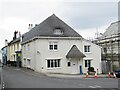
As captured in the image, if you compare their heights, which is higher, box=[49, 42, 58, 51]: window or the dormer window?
the dormer window

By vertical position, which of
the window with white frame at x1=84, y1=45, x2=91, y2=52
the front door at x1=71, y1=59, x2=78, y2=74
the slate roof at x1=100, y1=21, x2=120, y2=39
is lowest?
the front door at x1=71, y1=59, x2=78, y2=74

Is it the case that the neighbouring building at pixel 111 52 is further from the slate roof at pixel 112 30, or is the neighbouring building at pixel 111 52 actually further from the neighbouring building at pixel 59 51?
the neighbouring building at pixel 59 51

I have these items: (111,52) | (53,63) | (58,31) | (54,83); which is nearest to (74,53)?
(53,63)

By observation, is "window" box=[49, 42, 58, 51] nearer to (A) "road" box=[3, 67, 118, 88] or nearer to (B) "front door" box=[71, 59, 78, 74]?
(B) "front door" box=[71, 59, 78, 74]

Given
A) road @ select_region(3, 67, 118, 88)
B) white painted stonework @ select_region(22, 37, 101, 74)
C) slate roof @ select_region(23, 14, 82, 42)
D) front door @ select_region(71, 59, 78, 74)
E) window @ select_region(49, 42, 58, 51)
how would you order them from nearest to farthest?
1. road @ select_region(3, 67, 118, 88)
2. white painted stonework @ select_region(22, 37, 101, 74)
3. window @ select_region(49, 42, 58, 51)
4. slate roof @ select_region(23, 14, 82, 42)
5. front door @ select_region(71, 59, 78, 74)

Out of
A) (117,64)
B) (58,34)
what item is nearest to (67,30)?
(58,34)

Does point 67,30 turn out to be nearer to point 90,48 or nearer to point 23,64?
point 90,48

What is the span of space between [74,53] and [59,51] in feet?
7.57

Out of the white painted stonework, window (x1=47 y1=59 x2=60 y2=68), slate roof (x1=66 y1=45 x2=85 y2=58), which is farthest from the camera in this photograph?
slate roof (x1=66 y1=45 x2=85 y2=58)

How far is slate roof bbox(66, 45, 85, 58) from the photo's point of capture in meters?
38.8

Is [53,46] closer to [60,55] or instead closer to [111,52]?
[60,55]

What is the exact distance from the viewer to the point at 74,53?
39062mm

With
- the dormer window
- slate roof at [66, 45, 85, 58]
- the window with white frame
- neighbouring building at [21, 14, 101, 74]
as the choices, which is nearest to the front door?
neighbouring building at [21, 14, 101, 74]

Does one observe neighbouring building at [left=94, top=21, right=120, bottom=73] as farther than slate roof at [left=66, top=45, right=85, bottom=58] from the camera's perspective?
Yes
